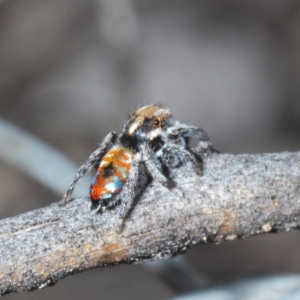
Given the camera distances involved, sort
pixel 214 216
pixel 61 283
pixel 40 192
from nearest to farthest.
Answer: pixel 214 216 → pixel 61 283 → pixel 40 192

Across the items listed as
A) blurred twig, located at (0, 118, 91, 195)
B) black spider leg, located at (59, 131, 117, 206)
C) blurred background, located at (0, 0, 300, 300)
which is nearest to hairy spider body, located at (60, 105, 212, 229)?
black spider leg, located at (59, 131, 117, 206)

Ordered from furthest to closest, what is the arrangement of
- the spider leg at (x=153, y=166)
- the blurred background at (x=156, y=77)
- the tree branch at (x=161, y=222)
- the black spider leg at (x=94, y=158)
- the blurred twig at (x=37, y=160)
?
the blurred background at (x=156, y=77)
the blurred twig at (x=37, y=160)
the black spider leg at (x=94, y=158)
the spider leg at (x=153, y=166)
the tree branch at (x=161, y=222)

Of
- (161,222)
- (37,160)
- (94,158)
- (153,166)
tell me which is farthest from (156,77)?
(161,222)

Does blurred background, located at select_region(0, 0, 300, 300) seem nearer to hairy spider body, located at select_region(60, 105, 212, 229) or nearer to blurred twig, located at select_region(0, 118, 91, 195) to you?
blurred twig, located at select_region(0, 118, 91, 195)

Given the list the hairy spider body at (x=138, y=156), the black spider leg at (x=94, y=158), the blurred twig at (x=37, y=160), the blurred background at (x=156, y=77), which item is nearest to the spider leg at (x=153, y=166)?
the hairy spider body at (x=138, y=156)

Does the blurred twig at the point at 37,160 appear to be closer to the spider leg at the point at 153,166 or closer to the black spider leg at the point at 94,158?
the black spider leg at the point at 94,158

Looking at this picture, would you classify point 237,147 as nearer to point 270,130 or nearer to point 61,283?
point 270,130

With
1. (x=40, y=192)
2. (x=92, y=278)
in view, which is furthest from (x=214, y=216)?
(x=40, y=192)

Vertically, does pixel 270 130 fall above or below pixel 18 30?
below
